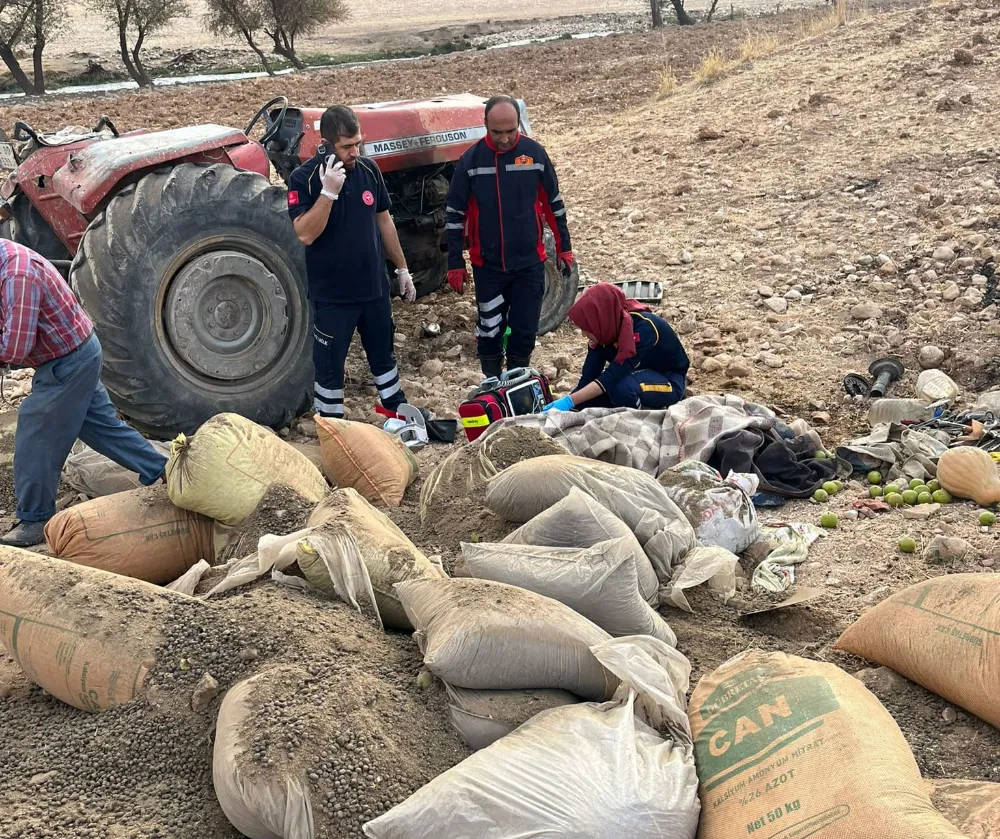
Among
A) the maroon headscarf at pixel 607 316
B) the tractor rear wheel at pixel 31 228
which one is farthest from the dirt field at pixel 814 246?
the tractor rear wheel at pixel 31 228

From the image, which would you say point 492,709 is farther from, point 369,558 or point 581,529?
point 581,529

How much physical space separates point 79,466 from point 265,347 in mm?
1062

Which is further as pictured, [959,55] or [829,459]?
[959,55]

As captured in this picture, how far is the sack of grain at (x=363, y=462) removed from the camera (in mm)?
4098

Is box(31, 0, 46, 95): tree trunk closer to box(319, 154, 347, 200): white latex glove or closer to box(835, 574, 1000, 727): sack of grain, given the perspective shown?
box(319, 154, 347, 200): white latex glove

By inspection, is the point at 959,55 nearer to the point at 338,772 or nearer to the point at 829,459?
the point at 829,459

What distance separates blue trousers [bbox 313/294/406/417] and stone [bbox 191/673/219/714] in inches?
97.2

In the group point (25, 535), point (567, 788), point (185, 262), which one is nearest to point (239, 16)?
point (185, 262)

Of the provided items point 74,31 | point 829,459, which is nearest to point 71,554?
point 829,459

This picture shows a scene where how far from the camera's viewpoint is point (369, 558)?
112 inches

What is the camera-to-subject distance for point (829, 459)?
4.36 metres

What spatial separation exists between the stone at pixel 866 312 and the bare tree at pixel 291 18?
23810mm

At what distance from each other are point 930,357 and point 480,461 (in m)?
2.97

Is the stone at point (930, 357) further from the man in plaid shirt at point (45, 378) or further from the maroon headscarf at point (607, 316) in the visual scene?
the man in plaid shirt at point (45, 378)
